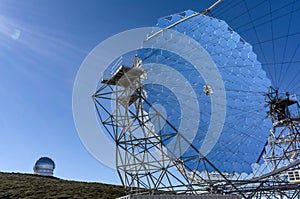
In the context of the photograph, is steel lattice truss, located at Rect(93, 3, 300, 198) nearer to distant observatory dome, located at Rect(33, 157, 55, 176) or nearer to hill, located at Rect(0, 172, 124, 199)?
hill, located at Rect(0, 172, 124, 199)

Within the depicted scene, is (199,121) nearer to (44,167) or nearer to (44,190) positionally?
(44,190)

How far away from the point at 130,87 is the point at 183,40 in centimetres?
501

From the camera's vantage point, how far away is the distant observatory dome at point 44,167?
60781 mm

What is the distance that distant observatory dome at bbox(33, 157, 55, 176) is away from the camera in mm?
60781

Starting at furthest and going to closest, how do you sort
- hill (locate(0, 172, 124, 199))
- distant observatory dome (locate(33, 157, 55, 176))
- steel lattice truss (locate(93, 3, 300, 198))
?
distant observatory dome (locate(33, 157, 55, 176))
hill (locate(0, 172, 124, 199))
steel lattice truss (locate(93, 3, 300, 198))

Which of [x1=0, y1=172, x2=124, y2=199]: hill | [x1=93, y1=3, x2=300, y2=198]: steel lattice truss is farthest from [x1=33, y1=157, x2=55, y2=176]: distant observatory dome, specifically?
[x1=93, y1=3, x2=300, y2=198]: steel lattice truss

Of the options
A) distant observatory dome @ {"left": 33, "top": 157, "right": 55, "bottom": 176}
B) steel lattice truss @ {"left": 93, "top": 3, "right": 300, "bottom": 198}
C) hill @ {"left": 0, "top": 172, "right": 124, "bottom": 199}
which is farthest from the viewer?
distant observatory dome @ {"left": 33, "top": 157, "right": 55, "bottom": 176}

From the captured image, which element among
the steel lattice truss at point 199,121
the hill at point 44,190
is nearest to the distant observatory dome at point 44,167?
the hill at point 44,190

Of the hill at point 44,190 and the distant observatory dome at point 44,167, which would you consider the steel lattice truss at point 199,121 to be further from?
the distant observatory dome at point 44,167

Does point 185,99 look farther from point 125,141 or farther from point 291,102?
point 291,102

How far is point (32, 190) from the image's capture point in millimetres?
41500

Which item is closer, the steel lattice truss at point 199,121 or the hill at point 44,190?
the steel lattice truss at point 199,121

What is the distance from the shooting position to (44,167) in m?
61.3

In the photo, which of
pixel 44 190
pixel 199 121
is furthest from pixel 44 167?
pixel 199 121
